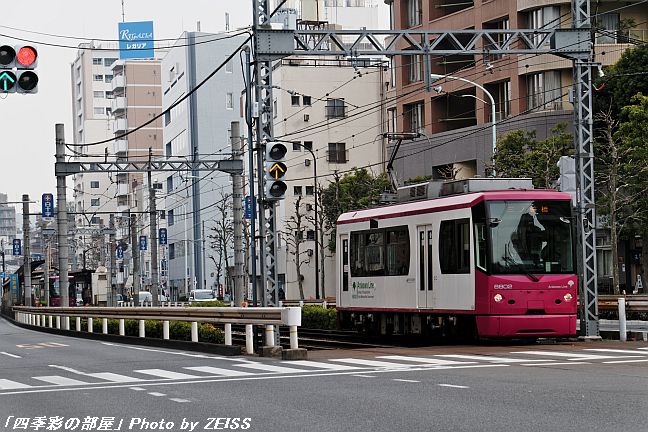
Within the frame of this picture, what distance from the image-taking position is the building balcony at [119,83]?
144 meters

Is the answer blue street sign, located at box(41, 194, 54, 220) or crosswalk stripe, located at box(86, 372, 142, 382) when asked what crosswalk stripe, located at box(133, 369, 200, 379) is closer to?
crosswalk stripe, located at box(86, 372, 142, 382)

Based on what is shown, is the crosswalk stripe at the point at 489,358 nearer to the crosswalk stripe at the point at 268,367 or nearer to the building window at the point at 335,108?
the crosswalk stripe at the point at 268,367

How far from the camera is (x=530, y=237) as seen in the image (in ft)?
81.1

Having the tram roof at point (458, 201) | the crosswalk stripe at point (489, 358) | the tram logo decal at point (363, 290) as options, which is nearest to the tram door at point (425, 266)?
the tram roof at point (458, 201)

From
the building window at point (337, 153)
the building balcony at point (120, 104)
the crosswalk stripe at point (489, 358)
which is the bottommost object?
the crosswalk stripe at point (489, 358)

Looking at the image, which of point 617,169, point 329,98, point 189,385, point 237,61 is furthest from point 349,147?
point 189,385

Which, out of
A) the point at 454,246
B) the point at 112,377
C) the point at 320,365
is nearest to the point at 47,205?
the point at 454,246

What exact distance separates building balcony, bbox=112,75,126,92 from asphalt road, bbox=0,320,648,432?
123730mm

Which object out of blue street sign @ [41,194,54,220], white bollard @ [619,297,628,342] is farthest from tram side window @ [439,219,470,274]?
blue street sign @ [41,194,54,220]

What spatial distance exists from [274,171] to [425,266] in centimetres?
456

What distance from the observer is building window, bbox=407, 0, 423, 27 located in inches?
2726

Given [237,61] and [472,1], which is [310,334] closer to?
[472,1]

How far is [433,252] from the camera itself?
2625 cm

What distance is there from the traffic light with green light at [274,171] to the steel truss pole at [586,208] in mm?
6761
